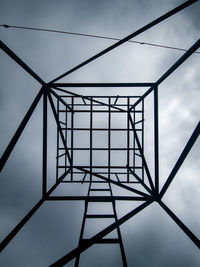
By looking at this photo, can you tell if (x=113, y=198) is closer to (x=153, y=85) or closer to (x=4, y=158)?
(x=4, y=158)

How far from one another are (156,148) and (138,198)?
1.19m

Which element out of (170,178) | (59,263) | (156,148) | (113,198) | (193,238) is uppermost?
(156,148)

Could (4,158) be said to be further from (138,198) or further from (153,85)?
(153,85)

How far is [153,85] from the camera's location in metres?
4.71

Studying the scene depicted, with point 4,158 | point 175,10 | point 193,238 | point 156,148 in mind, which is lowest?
point 193,238

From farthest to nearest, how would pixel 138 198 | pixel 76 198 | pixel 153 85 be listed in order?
1. pixel 153 85
2. pixel 76 198
3. pixel 138 198

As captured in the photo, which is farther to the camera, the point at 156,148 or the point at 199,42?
the point at 156,148

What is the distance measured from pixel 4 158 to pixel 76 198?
6.79 feet

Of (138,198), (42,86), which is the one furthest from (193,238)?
(42,86)

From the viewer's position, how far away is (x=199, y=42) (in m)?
2.99

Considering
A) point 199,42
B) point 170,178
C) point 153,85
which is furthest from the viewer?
point 153,85

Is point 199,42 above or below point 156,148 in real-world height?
above

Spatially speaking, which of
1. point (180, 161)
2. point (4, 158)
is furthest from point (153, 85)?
point (4, 158)

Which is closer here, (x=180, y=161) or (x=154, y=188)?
(x=180, y=161)
